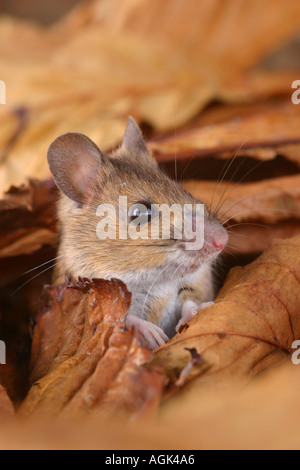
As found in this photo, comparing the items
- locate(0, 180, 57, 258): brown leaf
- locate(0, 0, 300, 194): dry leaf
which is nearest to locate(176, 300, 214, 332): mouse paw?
locate(0, 180, 57, 258): brown leaf

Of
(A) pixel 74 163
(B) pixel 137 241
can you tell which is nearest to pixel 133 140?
(A) pixel 74 163

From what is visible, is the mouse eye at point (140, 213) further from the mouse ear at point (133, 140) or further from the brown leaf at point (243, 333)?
the mouse ear at point (133, 140)

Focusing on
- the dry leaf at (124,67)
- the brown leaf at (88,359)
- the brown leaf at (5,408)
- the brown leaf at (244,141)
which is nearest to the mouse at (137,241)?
the brown leaf at (88,359)

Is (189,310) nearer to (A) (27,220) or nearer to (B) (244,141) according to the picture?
(A) (27,220)

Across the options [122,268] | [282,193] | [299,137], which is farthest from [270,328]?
[299,137]

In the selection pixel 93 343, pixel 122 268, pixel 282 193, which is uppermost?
pixel 282 193
